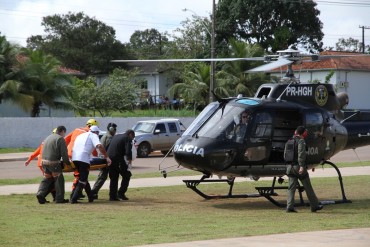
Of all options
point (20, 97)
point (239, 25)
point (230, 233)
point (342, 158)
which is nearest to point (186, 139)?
point (230, 233)

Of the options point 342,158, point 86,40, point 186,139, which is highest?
point 86,40

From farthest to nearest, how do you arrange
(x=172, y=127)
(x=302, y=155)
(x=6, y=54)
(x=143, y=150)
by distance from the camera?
(x=6, y=54), (x=172, y=127), (x=143, y=150), (x=302, y=155)

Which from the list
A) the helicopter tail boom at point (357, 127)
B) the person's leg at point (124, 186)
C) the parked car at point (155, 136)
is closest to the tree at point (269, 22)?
the parked car at point (155, 136)

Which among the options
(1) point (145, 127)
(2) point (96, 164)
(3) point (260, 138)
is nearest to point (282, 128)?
(3) point (260, 138)

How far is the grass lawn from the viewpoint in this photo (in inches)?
476

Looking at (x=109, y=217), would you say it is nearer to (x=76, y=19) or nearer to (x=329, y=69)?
(x=329, y=69)

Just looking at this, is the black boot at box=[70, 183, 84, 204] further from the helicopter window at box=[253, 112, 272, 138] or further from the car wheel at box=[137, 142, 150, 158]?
the car wheel at box=[137, 142, 150, 158]

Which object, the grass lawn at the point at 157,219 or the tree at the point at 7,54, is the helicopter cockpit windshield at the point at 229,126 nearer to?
the grass lawn at the point at 157,219

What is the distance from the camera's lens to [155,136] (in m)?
35.0

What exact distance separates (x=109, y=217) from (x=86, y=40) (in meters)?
77.9

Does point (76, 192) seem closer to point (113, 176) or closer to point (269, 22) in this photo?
point (113, 176)

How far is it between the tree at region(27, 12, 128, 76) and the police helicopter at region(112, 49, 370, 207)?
71615 mm

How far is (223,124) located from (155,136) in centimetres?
1891

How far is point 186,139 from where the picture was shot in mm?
16406
